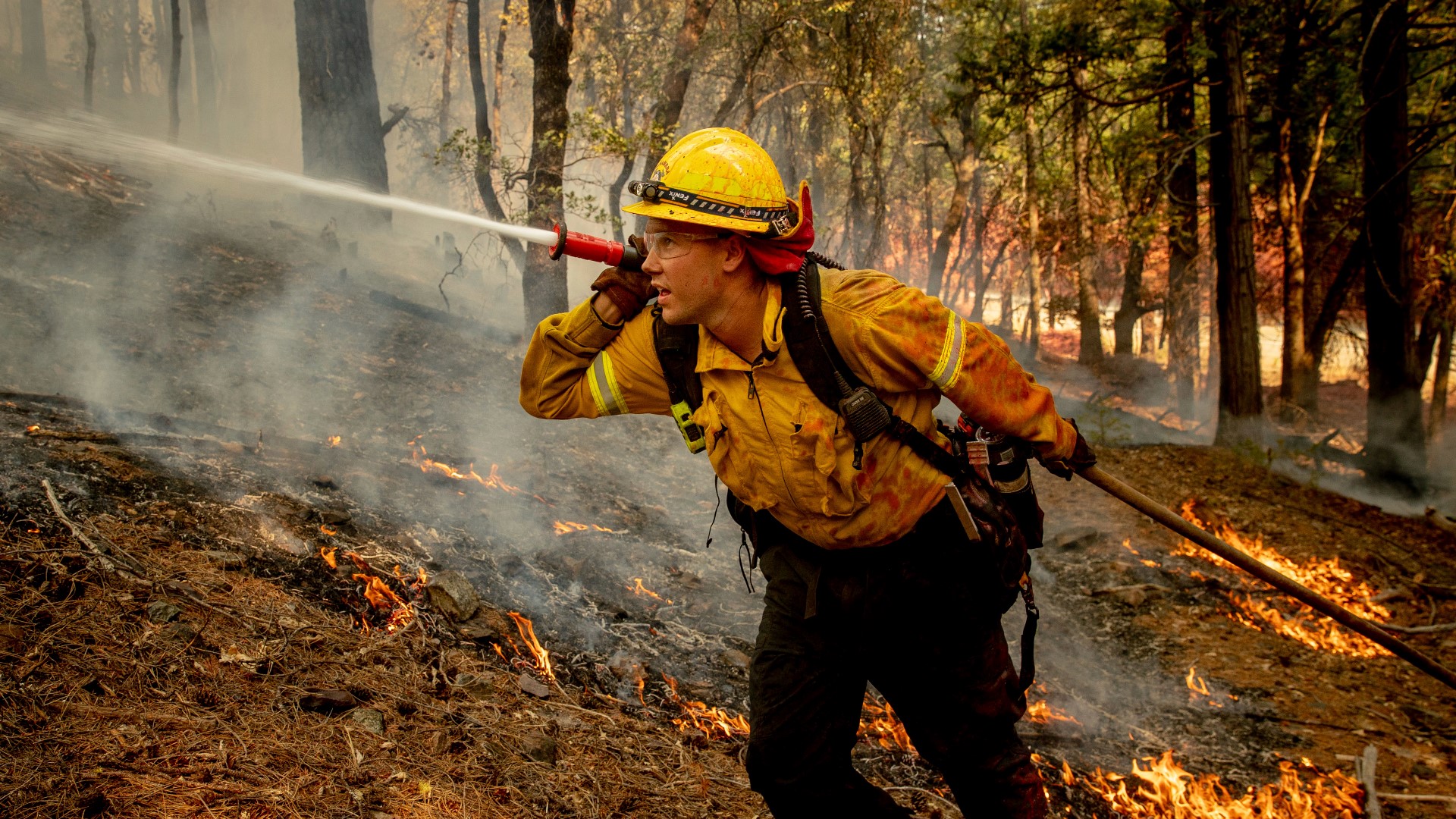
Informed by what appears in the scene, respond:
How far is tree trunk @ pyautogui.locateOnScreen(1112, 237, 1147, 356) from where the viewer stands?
16.2 meters

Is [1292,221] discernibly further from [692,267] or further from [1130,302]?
[692,267]

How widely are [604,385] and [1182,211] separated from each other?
39.7ft

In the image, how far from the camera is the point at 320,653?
3.45 meters

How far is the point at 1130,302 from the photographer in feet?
58.1

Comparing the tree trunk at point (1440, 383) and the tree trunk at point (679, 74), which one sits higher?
the tree trunk at point (679, 74)

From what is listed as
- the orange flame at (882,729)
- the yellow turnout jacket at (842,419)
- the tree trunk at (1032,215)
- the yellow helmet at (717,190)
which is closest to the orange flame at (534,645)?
the orange flame at (882,729)

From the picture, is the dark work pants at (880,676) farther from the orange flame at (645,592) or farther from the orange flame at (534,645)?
the orange flame at (645,592)

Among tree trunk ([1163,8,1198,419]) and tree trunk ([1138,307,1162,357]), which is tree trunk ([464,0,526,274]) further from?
tree trunk ([1138,307,1162,357])

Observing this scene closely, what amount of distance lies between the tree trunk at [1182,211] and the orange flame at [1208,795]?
735cm

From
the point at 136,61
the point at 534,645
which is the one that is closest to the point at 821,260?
the point at 534,645

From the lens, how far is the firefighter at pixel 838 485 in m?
2.53

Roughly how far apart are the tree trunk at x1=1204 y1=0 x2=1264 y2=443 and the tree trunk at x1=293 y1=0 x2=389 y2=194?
41.1 feet

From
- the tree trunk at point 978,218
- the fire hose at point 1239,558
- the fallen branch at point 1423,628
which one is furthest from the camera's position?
the tree trunk at point 978,218

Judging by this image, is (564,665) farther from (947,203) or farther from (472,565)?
(947,203)
